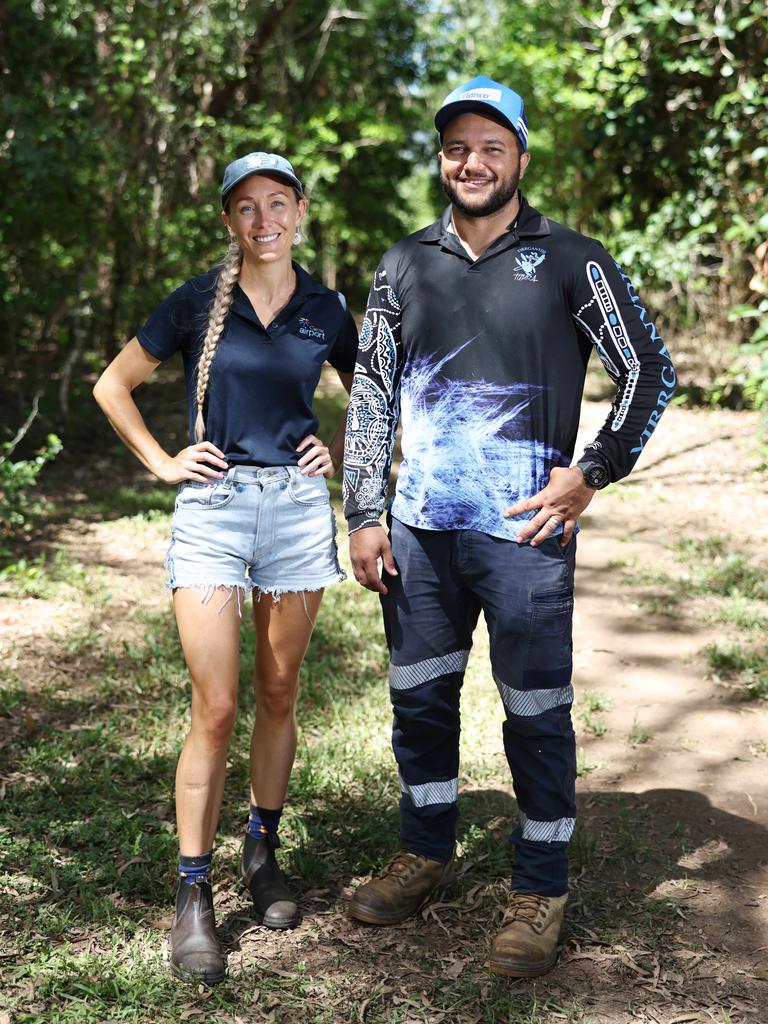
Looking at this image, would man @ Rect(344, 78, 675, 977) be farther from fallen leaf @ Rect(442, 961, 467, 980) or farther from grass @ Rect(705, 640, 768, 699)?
grass @ Rect(705, 640, 768, 699)

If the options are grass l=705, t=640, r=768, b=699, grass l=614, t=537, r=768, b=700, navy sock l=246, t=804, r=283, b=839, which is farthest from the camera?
grass l=614, t=537, r=768, b=700

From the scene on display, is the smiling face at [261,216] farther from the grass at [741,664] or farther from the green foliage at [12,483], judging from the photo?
the green foliage at [12,483]

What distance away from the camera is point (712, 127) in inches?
390

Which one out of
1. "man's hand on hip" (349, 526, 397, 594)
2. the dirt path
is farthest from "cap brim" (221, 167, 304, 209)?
the dirt path

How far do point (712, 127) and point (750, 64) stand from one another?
0.60 m

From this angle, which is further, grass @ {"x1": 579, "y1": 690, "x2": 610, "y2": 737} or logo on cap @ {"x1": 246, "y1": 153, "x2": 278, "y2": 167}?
grass @ {"x1": 579, "y1": 690, "x2": 610, "y2": 737}

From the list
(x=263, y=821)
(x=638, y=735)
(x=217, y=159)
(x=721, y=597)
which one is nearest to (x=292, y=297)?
(x=263, y=821)

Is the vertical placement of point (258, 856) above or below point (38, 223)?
below

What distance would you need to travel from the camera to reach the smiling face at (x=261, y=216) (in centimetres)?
312

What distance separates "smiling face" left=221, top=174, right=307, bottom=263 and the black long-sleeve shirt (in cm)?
30

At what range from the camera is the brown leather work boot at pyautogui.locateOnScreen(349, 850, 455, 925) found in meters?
3.38

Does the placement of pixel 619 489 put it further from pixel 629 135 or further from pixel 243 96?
pixel 243 96

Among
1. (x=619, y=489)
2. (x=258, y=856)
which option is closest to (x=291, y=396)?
(x=258, y=856)

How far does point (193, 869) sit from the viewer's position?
10.2 ft
